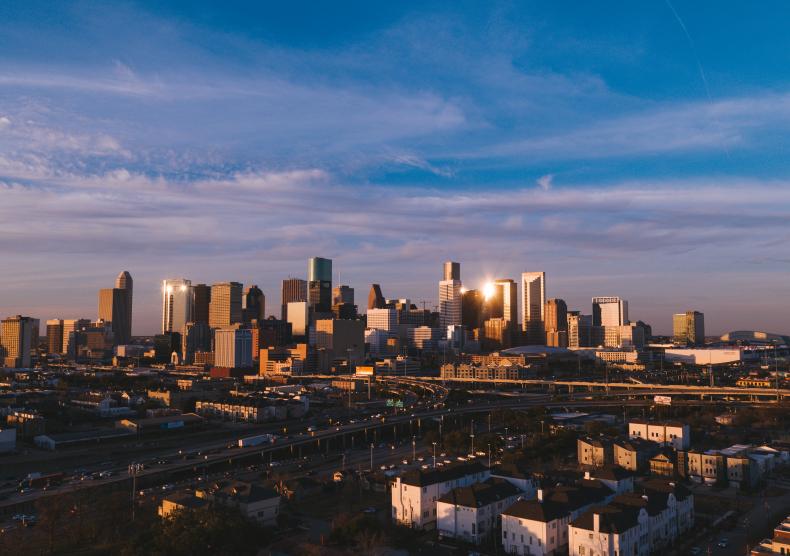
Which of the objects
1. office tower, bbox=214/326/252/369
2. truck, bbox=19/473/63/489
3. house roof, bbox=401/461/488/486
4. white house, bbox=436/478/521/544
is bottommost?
truck, bbox=19/473/63/489

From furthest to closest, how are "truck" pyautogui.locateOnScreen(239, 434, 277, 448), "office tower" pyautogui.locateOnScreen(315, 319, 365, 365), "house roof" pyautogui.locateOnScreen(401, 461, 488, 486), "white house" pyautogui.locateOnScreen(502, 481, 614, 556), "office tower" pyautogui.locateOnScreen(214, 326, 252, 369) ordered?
"office tower" pyautogui.locateOnScreen(315, 319, 365, 365), "office tower" pyautogui.locateOnScreen(214, 326, 252, 369), "truck" pyautogui.locateOnScreen(239, 434, 277, 448), "house roof" pyautogui.locateOnScreen(401, 461, 488, 486), "white house" pyautogui.locateOnScreen(502, 481, 614, 556)

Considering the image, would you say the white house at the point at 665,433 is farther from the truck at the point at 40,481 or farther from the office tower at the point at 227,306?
the office tower at the point at 227,306

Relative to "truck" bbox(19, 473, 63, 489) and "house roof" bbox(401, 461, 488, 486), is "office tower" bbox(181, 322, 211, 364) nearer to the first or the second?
"truck" bbox(19, 473, 63, 489)

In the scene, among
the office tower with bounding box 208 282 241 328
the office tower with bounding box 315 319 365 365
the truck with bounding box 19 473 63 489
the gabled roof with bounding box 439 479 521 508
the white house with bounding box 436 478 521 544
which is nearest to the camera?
the white house with bounding box 436 478 521 544

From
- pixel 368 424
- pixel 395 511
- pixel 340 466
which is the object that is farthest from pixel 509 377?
pixel 395 511

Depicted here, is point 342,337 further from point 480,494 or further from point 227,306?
point 480,494

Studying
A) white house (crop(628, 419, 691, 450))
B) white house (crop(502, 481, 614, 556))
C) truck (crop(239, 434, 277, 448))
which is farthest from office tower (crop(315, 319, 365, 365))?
white house (crop(502, 481, 614, 556))
